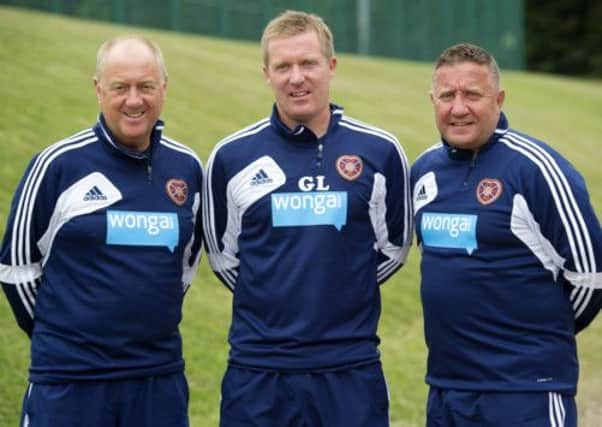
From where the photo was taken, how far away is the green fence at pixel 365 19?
25188 mm

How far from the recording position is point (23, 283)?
4.74 metres

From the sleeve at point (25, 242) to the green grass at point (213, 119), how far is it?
2313mm

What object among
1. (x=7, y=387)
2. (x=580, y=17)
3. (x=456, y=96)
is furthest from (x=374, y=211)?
(x=580, y=17)

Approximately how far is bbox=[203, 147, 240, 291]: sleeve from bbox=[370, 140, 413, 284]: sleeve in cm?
61

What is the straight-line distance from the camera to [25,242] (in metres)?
4.67

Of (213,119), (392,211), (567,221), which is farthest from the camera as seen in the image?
(213,119)

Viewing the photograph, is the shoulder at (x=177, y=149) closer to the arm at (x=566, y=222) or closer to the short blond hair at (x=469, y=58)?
the short blond hair at (x=469, y=58)

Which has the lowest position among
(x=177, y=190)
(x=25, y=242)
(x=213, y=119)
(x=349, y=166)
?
(x=25, y=242)

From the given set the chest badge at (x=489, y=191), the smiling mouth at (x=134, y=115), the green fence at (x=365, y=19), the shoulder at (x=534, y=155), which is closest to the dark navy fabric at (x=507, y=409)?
the chest badge at (x=489, y=191)

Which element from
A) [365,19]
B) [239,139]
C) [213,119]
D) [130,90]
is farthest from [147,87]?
[365,19]

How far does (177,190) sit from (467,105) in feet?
4.11

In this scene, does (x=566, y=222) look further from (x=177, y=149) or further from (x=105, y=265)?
(x=105, y=265)

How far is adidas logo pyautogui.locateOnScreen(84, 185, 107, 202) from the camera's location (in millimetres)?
4672

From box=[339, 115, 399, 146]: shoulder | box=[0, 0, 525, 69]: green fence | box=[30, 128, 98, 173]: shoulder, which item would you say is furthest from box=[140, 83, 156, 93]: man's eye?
box=[0, 0, 525, 69]: green fence
